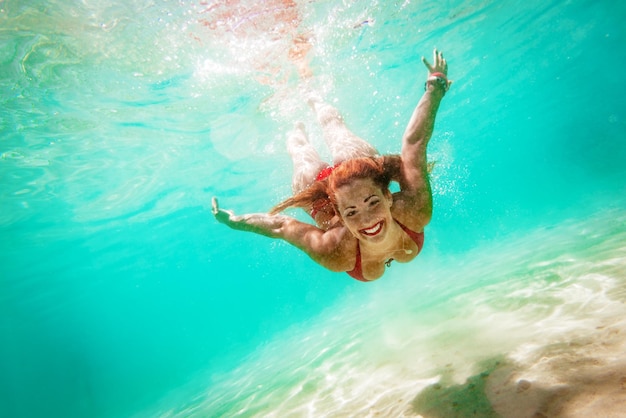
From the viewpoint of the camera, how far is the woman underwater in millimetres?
3559

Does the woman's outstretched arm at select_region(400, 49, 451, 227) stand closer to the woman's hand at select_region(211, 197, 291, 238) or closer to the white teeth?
the white teeth

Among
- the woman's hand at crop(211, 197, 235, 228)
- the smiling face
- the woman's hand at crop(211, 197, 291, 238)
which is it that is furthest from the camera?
the woman's hand at crop(211, 197, 235, 228)

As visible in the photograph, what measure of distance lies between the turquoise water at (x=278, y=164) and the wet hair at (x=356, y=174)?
234 cm

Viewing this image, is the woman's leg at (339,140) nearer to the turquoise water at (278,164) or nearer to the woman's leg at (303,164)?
the woman's leg at (303,164)

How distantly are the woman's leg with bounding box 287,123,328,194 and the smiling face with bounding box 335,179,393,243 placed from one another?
215 centimetres

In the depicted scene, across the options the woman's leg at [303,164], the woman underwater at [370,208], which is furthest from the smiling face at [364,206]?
the woman's leg at [303,164]

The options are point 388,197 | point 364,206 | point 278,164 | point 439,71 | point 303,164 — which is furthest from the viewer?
point 278,164

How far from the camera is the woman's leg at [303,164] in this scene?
232 inches

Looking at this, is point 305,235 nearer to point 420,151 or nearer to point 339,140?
point 420,151

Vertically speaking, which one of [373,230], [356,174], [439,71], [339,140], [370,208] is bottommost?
[373,230]

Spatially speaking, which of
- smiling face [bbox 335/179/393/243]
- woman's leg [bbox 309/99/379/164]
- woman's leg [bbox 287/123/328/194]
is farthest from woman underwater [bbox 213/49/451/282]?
woman's leg [bbox 309/99/379/164]

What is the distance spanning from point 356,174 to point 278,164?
22102 mm

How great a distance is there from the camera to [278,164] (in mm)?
25234

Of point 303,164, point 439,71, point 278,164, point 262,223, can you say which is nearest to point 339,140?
point 303,164
